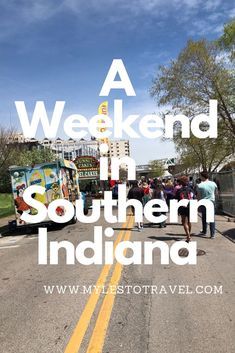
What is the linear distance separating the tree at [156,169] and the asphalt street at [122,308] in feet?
489

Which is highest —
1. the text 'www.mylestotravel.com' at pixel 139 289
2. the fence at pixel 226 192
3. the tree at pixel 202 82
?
the tree at pixel 202 82

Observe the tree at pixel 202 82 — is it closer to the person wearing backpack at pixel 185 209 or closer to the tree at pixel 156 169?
the person wearing backpack at pixel 185 209

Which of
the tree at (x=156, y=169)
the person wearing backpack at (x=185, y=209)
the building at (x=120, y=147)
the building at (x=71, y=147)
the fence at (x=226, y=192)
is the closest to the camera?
the person wearing backpack at (x=185, y=209)

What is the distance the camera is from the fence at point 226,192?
1914 cm

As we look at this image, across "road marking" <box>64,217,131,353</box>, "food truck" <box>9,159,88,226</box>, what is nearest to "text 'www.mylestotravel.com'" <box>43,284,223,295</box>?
"road marking" <box>64,217,131,353</box>

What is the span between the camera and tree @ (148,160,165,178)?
159250 millimetres

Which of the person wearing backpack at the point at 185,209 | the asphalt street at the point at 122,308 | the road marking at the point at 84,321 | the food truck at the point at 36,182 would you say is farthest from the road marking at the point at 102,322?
the food truck at the point at 36,182

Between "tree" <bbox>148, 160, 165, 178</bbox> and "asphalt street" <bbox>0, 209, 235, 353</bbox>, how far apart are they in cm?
14905

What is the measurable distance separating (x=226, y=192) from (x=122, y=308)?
15.2 metres

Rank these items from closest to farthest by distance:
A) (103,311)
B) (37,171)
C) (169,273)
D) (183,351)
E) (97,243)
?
(183,351) < (103,311) < (169,273) < (97,243) < (37,171)

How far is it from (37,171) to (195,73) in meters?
17.3

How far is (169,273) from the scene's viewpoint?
846cm

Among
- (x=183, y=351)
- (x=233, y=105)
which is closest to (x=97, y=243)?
(x=183, y=351)

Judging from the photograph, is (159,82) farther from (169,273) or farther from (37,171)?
(169,273)
